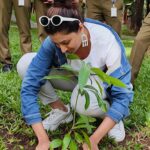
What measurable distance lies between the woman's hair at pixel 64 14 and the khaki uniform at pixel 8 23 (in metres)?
2.34

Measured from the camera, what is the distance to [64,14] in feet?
7.64

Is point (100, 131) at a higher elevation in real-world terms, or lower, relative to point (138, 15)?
Answer: higher

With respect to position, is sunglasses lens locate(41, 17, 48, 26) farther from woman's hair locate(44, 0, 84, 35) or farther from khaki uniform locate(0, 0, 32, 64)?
khaki uniform locate(0, 0, 32, 64)

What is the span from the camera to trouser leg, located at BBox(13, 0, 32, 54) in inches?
184

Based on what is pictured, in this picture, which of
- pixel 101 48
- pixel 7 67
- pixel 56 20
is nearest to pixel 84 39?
pixel 101 48

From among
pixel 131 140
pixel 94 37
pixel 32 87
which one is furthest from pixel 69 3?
pixel 131 140

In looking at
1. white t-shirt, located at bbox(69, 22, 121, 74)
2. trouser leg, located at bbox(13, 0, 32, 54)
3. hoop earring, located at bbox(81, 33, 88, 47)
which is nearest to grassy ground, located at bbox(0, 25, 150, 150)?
white t-shirt, located at bbox(69, 22, 121, 74)

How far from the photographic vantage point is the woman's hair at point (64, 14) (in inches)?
91.8

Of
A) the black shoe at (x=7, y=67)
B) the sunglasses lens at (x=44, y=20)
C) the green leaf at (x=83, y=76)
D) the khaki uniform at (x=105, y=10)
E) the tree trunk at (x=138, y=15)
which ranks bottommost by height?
the tree trunk at (x=138, y=15)

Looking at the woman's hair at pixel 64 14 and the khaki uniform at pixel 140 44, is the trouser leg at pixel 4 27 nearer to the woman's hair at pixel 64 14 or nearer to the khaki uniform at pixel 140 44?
the khaki uniform at pixel 140 44

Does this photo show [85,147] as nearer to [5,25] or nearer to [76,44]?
[76,44]

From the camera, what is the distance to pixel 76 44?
244 centimetres

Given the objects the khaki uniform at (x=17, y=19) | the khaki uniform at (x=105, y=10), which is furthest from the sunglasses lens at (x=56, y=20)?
the khaki uniform at (x=105, y=10)

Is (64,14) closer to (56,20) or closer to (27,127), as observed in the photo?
(56,20)
